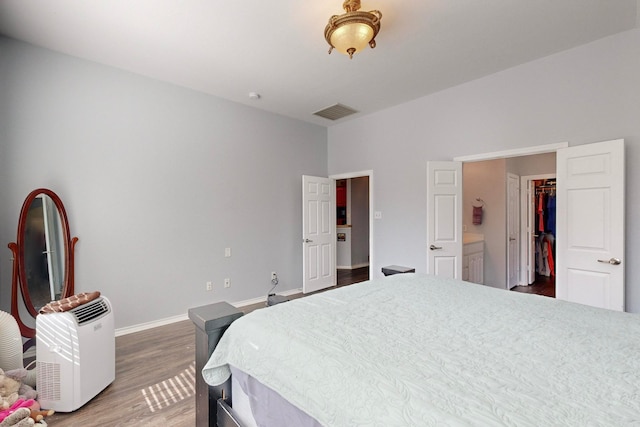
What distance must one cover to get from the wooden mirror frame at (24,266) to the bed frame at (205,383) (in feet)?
7.45

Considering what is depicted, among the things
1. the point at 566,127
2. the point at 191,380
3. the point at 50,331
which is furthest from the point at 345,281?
the point at 50,331

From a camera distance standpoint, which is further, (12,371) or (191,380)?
(191,380)

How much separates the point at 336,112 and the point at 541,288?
4.48 metres

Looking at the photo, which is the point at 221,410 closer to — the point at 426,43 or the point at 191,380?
the point at 191,380

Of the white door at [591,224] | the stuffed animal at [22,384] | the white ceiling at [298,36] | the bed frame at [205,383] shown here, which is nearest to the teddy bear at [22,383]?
the stuffed animal at [22,384]

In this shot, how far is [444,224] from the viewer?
3584 millimetres

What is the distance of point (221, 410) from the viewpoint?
1.27 meters

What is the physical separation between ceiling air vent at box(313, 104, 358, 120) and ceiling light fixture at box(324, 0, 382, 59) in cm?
197

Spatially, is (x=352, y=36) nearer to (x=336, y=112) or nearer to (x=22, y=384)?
(x=336, y=112)

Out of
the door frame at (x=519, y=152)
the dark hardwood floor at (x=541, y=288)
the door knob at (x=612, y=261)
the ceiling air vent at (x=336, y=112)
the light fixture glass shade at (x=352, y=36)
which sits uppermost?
the ceiling air vent at (x=336, y=112)

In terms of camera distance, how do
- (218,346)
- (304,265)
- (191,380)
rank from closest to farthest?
1. (218,346)
2. (191,380)
3. (304,265)

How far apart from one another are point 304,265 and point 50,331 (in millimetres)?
3089

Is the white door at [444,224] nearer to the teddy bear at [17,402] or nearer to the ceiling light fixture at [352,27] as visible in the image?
the ceiling light fixture at [352,27]

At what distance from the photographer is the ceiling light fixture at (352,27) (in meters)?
2.02
